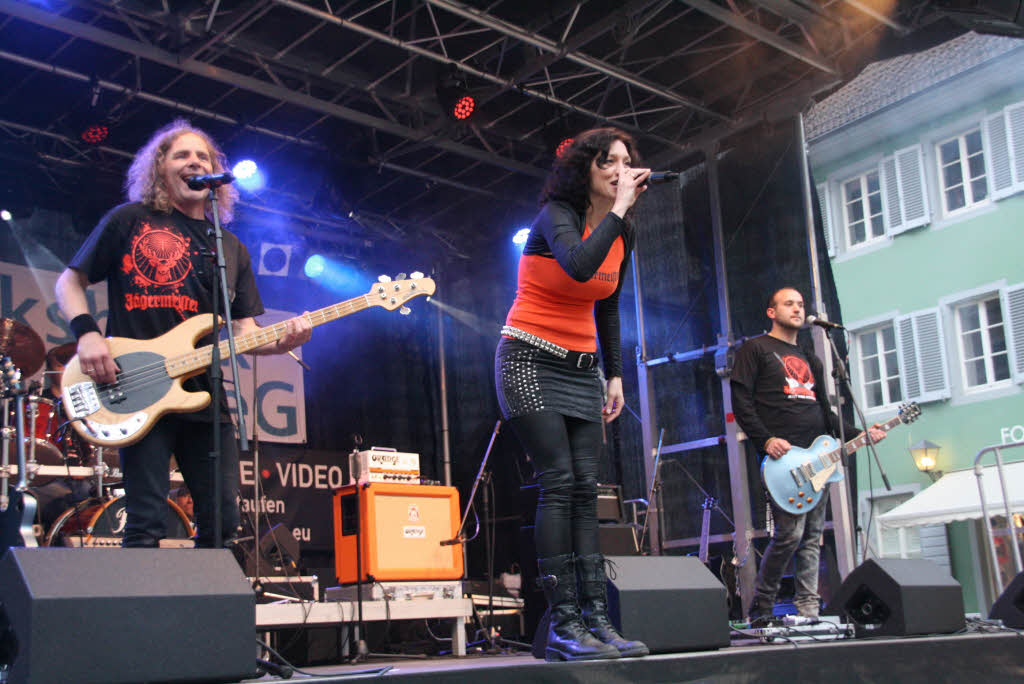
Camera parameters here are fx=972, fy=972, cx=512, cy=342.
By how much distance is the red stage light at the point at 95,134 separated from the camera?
7801 mm

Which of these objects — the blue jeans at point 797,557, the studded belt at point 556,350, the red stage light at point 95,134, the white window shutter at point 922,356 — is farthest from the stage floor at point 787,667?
the white window shutter at point 922,356

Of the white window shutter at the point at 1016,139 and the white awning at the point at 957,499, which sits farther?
the white awning at the point at 957,499

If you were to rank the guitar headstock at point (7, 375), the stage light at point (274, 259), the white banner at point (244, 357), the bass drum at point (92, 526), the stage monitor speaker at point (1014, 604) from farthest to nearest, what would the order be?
1. the stage light at point (274, 259)
2. the white banner at point (244, 357)
3. the bass drum at point (92, 526)
4. the guitar headstock at point (7, 375)
5. the stage monitor speaker at point (1014, 604)

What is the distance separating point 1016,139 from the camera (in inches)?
431

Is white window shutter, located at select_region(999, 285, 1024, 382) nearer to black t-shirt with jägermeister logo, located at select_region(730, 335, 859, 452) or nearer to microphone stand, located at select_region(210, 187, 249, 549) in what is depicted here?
black t-shirt with jägermeister logo, located at select_region(730, 335, 859, 452)

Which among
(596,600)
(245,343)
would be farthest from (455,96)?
(596,600)

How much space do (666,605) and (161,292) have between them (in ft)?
5.97

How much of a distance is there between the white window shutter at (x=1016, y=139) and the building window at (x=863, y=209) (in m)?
2.61

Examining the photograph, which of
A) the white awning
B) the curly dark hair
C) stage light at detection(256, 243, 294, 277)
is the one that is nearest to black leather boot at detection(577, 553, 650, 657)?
the curly dark hair

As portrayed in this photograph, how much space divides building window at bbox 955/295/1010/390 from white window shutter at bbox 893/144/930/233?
136cm

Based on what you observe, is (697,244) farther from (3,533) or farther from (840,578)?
(3,533)

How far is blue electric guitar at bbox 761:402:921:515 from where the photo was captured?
540 centimetres

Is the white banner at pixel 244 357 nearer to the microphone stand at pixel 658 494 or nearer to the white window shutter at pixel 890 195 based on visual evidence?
the microphone stand at pixel 658 494

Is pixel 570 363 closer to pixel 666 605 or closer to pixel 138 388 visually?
pixel 666 605
